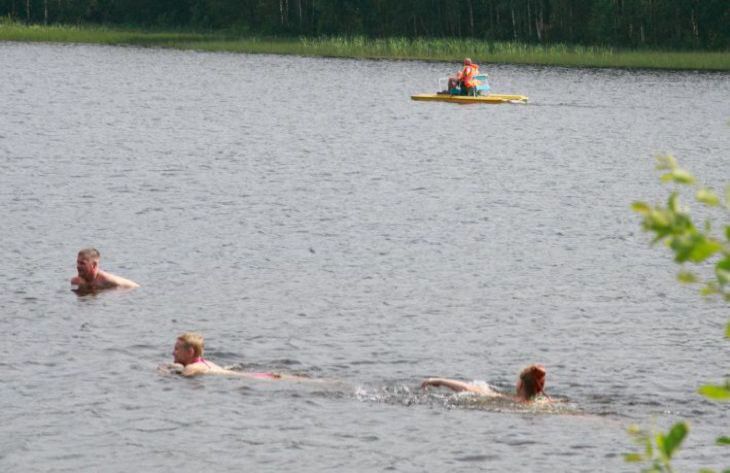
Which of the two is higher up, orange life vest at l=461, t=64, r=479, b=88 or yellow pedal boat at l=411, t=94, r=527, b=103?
orange life vest at l=461, t=64, r=479, b=88

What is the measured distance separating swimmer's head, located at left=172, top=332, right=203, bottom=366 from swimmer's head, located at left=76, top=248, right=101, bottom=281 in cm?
524

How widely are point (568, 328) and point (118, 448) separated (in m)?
8.85

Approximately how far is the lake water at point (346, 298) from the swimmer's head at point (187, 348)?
1.10 feet

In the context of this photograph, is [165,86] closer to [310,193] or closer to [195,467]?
[310,193]

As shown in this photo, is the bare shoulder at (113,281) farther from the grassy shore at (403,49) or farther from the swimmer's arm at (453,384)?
the grassy shore at (403,49)

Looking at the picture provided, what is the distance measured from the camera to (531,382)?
16.7 metres

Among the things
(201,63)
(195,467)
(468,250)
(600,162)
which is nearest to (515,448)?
(195,467)

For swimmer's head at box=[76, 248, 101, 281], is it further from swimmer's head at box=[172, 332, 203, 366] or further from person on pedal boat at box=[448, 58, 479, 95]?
person on pedal boat at box=[448, 58, 479, 95]

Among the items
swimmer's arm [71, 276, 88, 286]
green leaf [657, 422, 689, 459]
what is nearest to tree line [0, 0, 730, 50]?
swimmer's arm [71, 276, 88, 286]

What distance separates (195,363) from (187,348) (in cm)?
33

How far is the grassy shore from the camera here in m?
83.1

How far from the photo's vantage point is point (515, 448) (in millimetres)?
15547

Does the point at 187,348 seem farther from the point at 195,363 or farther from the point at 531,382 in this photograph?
the point at 531,382

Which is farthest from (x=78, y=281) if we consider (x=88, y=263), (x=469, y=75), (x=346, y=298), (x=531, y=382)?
(x=469, y=75)
